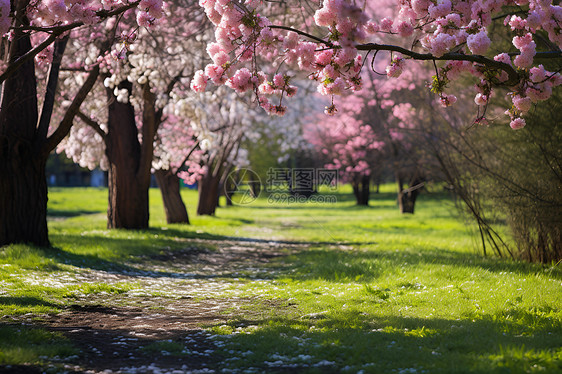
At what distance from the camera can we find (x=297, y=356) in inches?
187

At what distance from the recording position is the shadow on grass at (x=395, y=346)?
430 centimetres

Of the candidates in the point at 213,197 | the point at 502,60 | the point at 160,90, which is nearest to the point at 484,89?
the point at 502,60

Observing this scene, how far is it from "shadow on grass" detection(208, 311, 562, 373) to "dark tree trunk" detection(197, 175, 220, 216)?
1850 centimetres

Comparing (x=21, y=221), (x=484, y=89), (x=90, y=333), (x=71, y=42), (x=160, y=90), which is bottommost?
(x=90, y=333)

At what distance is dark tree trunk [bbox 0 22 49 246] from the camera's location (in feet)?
31.6

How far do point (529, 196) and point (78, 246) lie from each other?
8696 mm

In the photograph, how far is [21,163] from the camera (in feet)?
32.1

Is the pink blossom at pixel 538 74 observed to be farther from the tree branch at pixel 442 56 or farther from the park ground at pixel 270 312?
the park ground at pixel 270 312

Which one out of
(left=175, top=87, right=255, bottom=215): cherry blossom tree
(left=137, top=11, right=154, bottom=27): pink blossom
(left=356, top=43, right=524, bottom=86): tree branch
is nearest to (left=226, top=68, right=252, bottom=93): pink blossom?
(left=137, top=11, right=154, bottom=27): pink blossom

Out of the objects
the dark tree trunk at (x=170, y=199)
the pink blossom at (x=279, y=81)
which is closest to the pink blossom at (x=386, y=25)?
the pink blossom at (x=279, y=81)

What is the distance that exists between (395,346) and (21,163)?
25.6 feet

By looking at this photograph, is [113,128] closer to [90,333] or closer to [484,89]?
[90,333]

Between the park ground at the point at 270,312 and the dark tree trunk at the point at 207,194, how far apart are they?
39.4 feet

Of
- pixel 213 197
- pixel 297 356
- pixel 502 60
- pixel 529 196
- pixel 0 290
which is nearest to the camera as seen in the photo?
pixel 297 356
